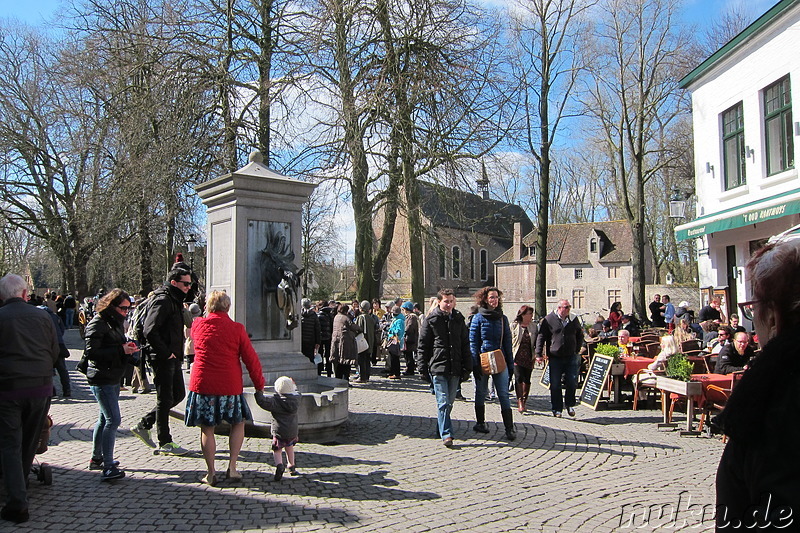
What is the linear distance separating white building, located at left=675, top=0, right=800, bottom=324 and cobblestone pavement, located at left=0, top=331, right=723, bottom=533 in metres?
8.30

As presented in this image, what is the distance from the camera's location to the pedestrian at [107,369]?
18.8ft

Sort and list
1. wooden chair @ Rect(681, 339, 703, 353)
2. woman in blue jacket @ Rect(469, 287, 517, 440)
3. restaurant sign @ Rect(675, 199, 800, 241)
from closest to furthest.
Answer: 1. woman in blue jacket @ Rect(469, 287, 517, 440)
2. wooden chair @ Rect(681, 339, 703, 353)
3. restaurant sign @ Rect(675, 199, 800, 241)

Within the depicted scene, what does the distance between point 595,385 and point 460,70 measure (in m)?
8.56

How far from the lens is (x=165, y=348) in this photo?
647 cm

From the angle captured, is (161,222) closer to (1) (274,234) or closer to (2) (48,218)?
(1) (274,234)

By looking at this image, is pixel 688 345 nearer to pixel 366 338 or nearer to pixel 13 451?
pixel 366 338

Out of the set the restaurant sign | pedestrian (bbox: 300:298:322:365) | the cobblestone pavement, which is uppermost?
the restaurant sign

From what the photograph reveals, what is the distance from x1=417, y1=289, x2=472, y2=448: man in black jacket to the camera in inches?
294

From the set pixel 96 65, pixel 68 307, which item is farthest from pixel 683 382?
pixel 68 307

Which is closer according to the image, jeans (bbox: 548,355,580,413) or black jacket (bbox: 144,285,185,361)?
black jacket (bbox: 144,285,185,361)

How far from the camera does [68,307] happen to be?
25.4m

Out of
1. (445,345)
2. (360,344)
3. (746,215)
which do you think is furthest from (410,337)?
(746,215)

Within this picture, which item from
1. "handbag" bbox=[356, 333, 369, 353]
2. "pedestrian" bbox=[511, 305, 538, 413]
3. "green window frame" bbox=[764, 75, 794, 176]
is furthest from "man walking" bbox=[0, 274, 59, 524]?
"green window frame" bbox=[764, 75, 794, 176]

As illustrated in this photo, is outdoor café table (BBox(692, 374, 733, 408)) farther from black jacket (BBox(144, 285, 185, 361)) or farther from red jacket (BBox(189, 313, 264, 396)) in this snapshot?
black jacket (BBox(144, 285, 185, 361))
